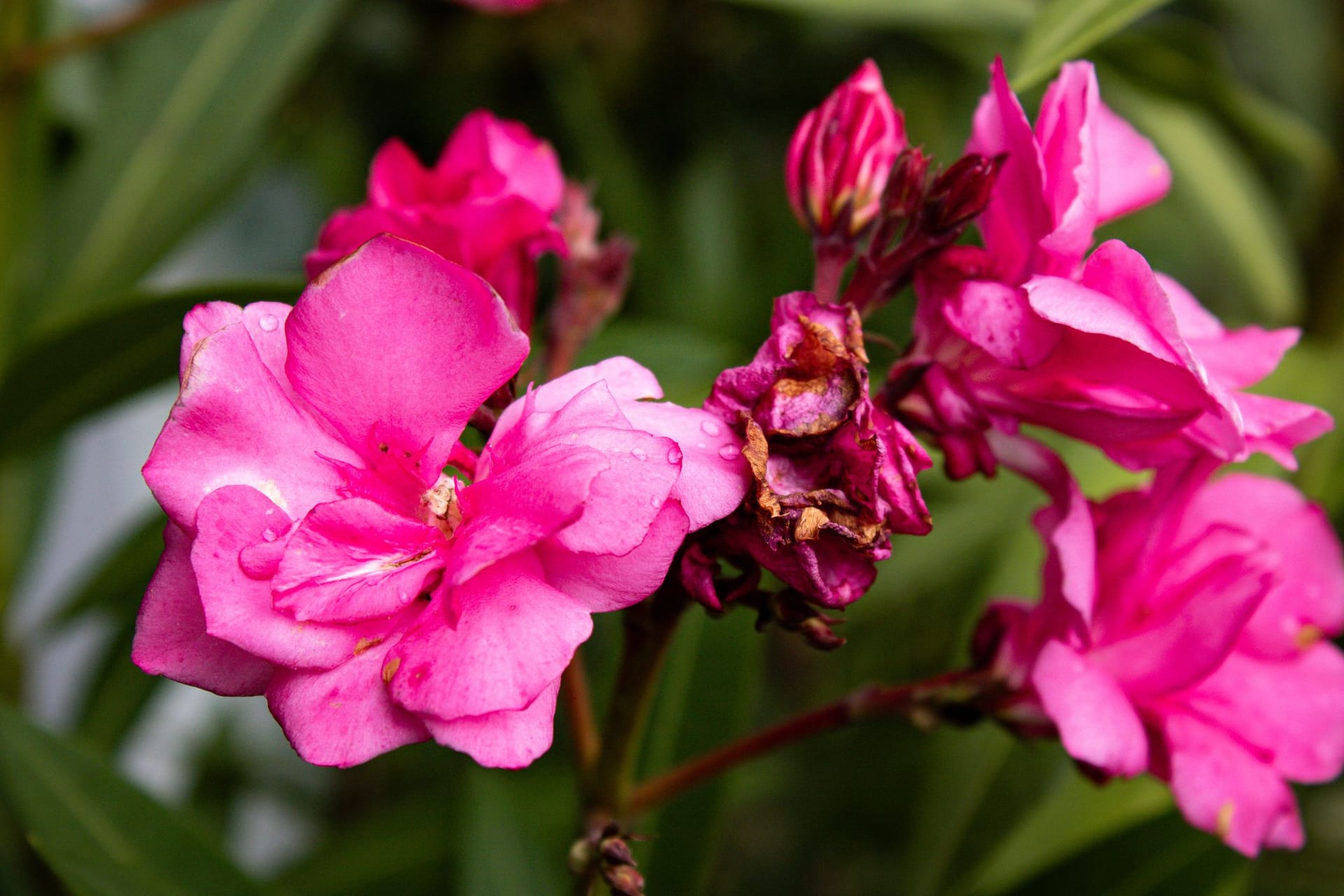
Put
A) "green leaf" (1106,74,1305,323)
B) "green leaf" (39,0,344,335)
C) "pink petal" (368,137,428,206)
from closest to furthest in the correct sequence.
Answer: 1. "pink petal" (368,137,428,206)
2. "green leaf" (39,0,344,335)
3. "green leaf" (1106,74,1305,323)

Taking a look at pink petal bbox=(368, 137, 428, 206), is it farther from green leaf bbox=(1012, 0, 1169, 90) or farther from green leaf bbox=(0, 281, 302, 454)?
green leaf bbox=(1012, 0, 1169, 90)

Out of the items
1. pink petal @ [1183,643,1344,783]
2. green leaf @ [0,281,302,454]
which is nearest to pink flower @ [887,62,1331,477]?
pink petal @ [1183,643,1344,783]

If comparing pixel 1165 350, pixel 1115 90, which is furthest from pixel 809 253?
pixel 1165 350

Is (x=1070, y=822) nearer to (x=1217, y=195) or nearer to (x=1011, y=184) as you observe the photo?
(x=1011, y=184)

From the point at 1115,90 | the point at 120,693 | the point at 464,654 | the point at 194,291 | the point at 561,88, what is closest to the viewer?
the point at 464,654

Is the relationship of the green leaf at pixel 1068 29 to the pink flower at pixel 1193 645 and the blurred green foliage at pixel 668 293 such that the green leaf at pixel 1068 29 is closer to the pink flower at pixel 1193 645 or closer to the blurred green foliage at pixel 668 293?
the blurred green foliage at pixel 668 293

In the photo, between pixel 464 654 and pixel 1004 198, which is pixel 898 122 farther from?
pixel 464 654

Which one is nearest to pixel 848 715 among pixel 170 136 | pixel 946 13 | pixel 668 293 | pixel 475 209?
pixel 475 209
